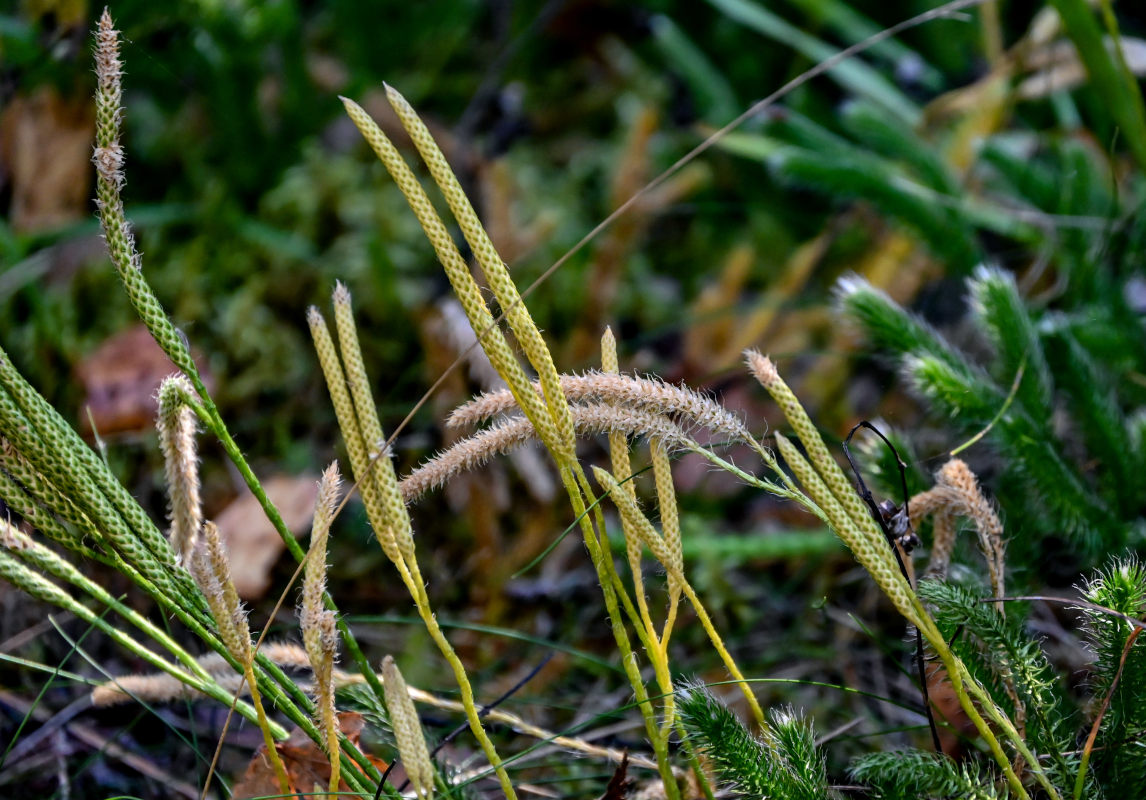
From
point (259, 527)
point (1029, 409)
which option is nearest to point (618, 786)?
point (1029, 409)

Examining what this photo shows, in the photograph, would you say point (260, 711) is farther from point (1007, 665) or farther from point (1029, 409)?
Result: point (1029, 409)

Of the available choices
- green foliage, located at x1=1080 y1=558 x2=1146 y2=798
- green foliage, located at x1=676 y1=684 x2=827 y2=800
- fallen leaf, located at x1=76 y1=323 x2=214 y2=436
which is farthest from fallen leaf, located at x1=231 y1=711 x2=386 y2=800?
fallen leaf, located at x1=76 y1=323 x2=214 y2=436

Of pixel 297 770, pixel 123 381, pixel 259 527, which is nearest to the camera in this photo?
pixel 297 770

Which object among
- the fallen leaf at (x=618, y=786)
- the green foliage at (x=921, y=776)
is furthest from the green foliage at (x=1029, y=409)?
the fallen leaf at (x=618, y=786)

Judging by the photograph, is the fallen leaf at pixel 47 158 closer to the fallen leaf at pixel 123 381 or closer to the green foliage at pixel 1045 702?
the fallen leaf at pixel 123 381

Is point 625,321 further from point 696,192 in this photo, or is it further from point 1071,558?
point 1071,558

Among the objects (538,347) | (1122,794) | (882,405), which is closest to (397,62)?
(882,405)

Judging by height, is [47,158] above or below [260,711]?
above
